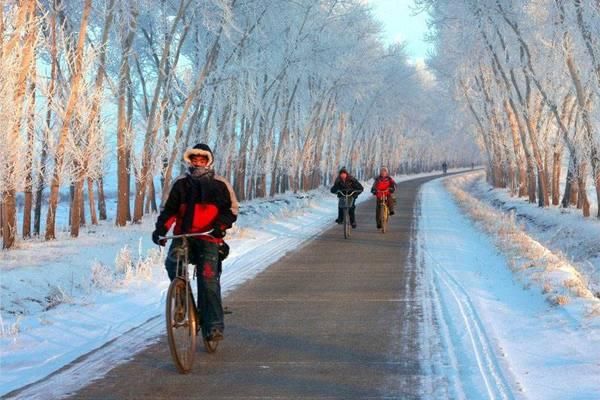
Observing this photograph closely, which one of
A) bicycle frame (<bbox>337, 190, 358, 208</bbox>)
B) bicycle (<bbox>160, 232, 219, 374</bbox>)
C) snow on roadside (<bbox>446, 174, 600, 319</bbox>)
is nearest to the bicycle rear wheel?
bicycle (<bbox>160, 232, 219, 374</bbox>)

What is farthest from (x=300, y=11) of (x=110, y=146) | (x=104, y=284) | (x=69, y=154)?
(x=104, y=284)

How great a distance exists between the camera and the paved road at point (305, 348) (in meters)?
5.88

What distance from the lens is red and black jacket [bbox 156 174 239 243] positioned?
6.69 meters

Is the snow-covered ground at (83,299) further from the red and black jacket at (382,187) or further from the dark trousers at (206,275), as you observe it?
the red and black jacket at (382,187)

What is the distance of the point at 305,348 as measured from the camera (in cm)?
732

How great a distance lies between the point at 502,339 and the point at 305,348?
2034mm

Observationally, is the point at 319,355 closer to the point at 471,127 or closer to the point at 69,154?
the point at 69,154

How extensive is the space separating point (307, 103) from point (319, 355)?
3971 centimetres

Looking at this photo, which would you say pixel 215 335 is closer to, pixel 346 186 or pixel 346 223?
pixel 346 223

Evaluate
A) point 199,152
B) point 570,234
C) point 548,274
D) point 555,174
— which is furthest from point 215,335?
point 555,174

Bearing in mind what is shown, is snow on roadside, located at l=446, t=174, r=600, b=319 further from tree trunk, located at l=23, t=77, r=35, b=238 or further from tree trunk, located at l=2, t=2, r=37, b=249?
tree trunk, located at l=23, t=77, r=35, b=238

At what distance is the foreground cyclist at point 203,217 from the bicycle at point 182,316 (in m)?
0.09

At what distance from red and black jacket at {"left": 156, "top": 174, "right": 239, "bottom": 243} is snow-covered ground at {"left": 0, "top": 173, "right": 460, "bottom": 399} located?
1.43m

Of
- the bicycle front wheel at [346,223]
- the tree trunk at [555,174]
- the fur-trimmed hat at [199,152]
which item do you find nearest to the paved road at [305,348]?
the fur-trimmed hat at [199,152]
